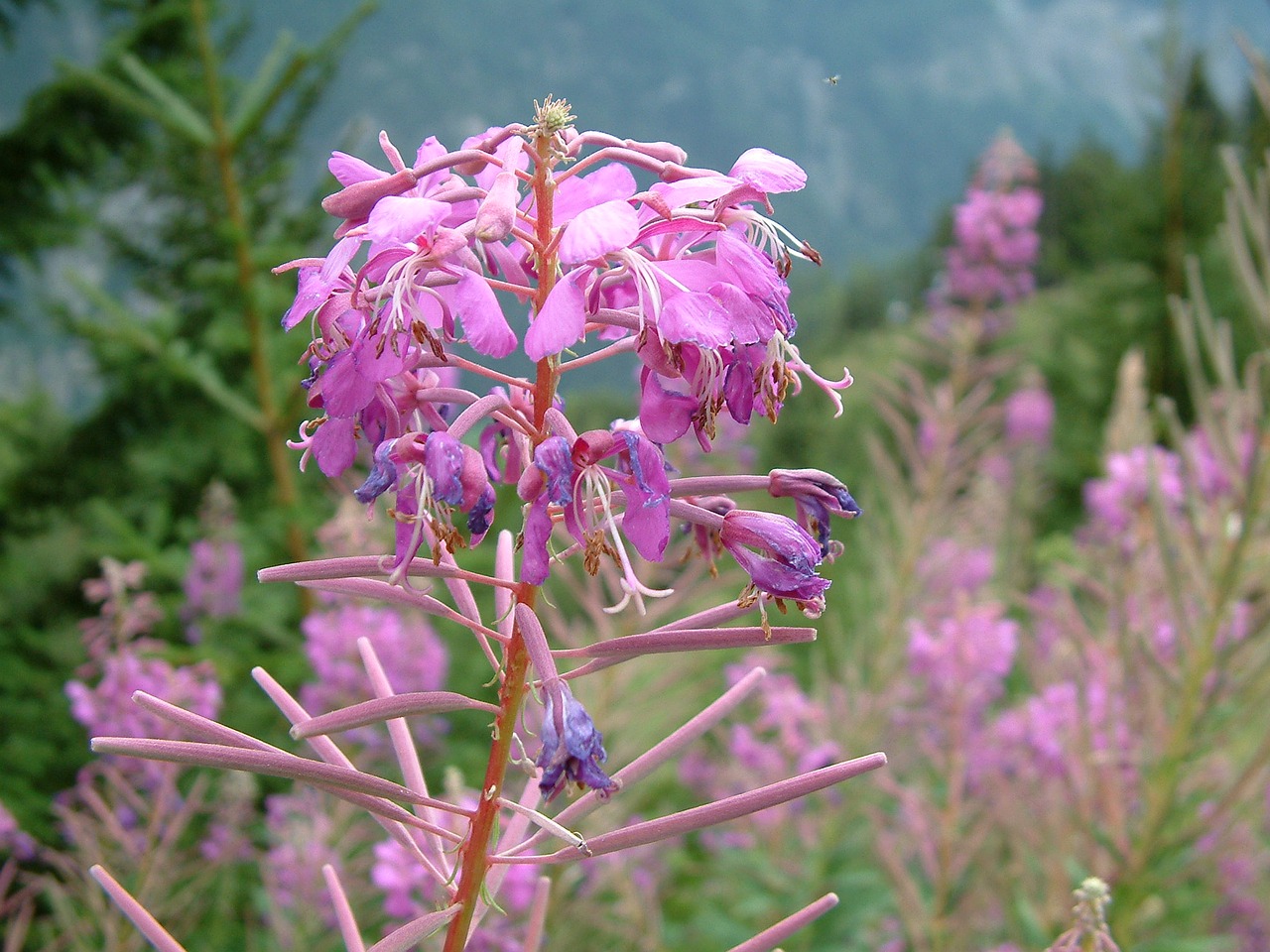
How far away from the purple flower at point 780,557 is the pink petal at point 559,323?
0.25 metres

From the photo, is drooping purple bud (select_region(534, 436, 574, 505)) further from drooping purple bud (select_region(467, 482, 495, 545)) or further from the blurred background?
the blurred background

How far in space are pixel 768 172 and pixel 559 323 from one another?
11.4 inches

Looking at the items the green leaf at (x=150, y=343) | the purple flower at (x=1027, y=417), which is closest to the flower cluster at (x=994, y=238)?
the green leaf at (x=150, y=343)

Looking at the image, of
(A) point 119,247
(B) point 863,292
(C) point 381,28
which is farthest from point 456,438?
(B) point 863,292

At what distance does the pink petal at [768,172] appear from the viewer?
0.84 metres

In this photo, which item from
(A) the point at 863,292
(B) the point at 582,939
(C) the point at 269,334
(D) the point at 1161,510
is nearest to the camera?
(D) the point at 1161,510

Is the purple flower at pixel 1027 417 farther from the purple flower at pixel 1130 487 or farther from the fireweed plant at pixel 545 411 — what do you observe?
the fireweed plant at pixel 545 411

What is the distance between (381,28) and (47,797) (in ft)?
29.2

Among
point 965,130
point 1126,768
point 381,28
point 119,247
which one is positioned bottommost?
point 1126,768

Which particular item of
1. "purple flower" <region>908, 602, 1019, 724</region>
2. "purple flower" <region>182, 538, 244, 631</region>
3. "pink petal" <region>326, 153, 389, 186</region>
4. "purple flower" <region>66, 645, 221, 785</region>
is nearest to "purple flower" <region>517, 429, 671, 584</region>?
"pink petal" <region>326, 153, 389, 186</region>

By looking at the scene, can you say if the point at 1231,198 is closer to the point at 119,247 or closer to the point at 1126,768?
Answer: the point at 1126,768

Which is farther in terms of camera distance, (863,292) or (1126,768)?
(863,292)

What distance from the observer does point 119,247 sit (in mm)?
5152

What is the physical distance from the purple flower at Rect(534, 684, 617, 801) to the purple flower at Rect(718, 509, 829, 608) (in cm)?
21
